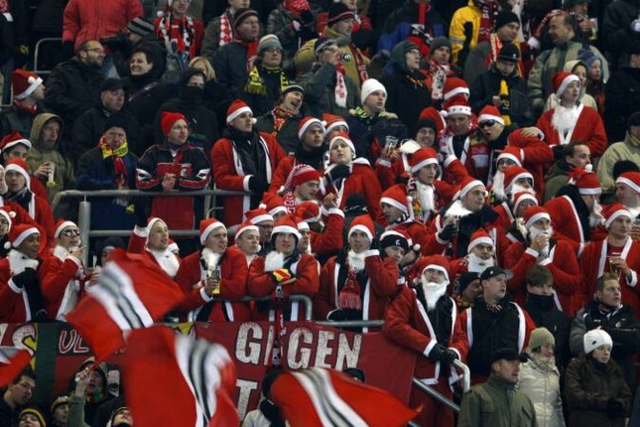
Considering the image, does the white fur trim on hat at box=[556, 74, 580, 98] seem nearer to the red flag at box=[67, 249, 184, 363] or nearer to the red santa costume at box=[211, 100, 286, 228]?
the red santa costume at box=[211, 100, 286, 228]

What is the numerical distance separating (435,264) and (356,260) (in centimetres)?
68

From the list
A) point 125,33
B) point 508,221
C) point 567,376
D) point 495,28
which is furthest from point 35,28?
point 567,376

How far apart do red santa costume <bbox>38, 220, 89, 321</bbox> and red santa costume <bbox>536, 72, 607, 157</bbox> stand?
558cm

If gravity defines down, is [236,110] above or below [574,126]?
above

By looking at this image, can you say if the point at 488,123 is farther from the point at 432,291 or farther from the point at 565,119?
the point at 432,291

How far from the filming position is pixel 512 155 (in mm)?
27516

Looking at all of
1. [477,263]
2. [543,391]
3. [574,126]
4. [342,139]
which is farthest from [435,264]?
[574,126]

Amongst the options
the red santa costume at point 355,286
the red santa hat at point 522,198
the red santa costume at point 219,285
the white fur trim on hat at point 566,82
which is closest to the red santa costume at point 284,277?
the red santa costume at point 219,285

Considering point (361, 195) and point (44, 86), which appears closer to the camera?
point (361, 195)

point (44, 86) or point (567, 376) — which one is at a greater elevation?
point (44, 86)

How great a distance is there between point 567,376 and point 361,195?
300 centimetres

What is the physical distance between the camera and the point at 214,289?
81.9 feet

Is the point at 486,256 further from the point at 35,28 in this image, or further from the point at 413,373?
the point at 35,28

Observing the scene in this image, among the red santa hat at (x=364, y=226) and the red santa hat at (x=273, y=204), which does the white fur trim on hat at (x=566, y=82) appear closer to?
the red santa hat at (x=273, y=204)
